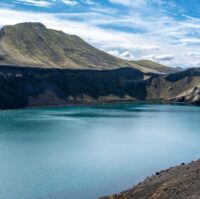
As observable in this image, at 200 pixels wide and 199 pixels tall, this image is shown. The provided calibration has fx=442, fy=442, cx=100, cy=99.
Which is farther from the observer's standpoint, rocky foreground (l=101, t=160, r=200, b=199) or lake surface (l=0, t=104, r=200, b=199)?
lake surface (l=0, t=104, r=200, b=199)

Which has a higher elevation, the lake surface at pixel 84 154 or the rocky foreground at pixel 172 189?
the rocky foreground at pixel 172 189

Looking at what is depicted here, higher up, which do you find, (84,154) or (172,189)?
(172,189)

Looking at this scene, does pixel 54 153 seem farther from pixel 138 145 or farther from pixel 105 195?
pixel 105 195

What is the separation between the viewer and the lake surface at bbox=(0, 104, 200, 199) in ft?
227

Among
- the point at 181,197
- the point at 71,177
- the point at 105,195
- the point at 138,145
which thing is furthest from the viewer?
the point at 138,145

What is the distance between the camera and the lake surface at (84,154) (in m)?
69.3

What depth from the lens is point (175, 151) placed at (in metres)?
109

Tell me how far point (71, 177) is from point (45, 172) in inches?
271

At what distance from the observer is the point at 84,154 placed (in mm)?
102438

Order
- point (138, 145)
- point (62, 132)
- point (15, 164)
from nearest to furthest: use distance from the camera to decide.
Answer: point (15, 164)
point (138, 145)
point (62, 132)

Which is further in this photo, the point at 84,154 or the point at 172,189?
the point at 84,154

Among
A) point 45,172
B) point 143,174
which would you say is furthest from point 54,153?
point 143,174

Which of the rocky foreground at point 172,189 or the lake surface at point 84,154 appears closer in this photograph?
the rocky foreground at point 172,189

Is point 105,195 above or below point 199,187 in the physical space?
below
